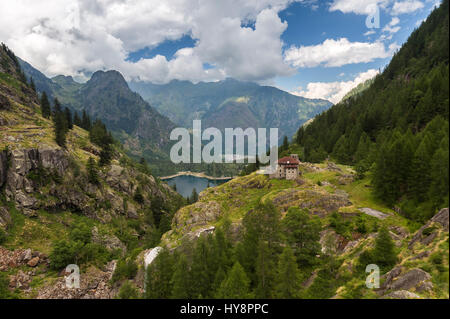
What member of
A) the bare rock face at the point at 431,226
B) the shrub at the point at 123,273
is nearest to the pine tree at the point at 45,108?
the shrub at the point at 123,273

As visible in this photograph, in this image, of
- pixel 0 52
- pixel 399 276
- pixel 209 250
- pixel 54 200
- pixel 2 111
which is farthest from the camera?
pixel 0 52

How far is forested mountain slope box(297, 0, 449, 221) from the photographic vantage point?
1658 cm

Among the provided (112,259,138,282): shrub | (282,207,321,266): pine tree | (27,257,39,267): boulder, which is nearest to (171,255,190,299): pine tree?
(282,207,321,266): pine tree

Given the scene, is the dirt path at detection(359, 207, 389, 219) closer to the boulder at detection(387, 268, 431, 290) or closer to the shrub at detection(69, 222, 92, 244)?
the boulder at detection(387, 268, 431, 290)

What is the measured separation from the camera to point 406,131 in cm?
3152

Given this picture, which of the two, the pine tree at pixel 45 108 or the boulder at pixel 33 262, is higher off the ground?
the pine tree at pixel 45 108

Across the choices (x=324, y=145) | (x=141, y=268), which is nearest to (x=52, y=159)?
(x=141, y=268)

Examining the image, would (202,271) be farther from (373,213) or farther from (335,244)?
(373,213)

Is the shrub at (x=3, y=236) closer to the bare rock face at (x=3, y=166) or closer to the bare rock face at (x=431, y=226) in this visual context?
the bare rock face at (x=3, y=166)

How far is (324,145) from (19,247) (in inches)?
4508

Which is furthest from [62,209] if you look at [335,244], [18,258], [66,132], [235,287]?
[335,244]

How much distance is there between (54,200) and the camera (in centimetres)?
7212

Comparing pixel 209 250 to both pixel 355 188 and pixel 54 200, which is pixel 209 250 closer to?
pixel 355 188

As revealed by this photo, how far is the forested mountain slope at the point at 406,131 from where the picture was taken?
54.4 feet
